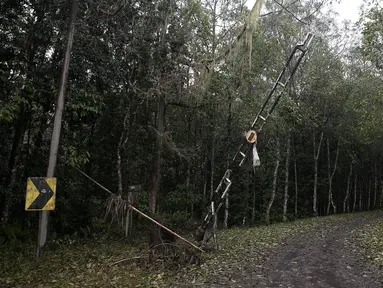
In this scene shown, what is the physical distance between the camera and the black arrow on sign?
7.44 m

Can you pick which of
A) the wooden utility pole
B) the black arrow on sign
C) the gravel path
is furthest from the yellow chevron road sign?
the gravel path

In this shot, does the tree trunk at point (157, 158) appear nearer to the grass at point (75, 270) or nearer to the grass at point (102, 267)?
the grass at point (102, 267)

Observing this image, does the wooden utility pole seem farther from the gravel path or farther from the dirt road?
the gravel path

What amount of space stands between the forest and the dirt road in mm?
3706

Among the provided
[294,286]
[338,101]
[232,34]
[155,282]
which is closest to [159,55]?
[232,34]

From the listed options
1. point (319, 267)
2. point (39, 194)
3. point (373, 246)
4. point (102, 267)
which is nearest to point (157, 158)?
point (102, 267)

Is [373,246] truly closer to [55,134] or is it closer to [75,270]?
[75,270]

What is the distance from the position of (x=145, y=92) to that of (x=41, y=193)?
5.74 m

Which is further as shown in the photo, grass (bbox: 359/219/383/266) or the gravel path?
grass (bbox: 359/219/383/266)

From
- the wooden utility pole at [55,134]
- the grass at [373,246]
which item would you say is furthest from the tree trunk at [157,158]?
the grass at [373,246]

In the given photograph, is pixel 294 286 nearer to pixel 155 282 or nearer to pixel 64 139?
pixel 155 282

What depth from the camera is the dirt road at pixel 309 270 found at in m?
6.17

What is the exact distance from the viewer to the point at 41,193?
24.7 feet

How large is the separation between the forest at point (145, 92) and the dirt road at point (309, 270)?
3.71m
